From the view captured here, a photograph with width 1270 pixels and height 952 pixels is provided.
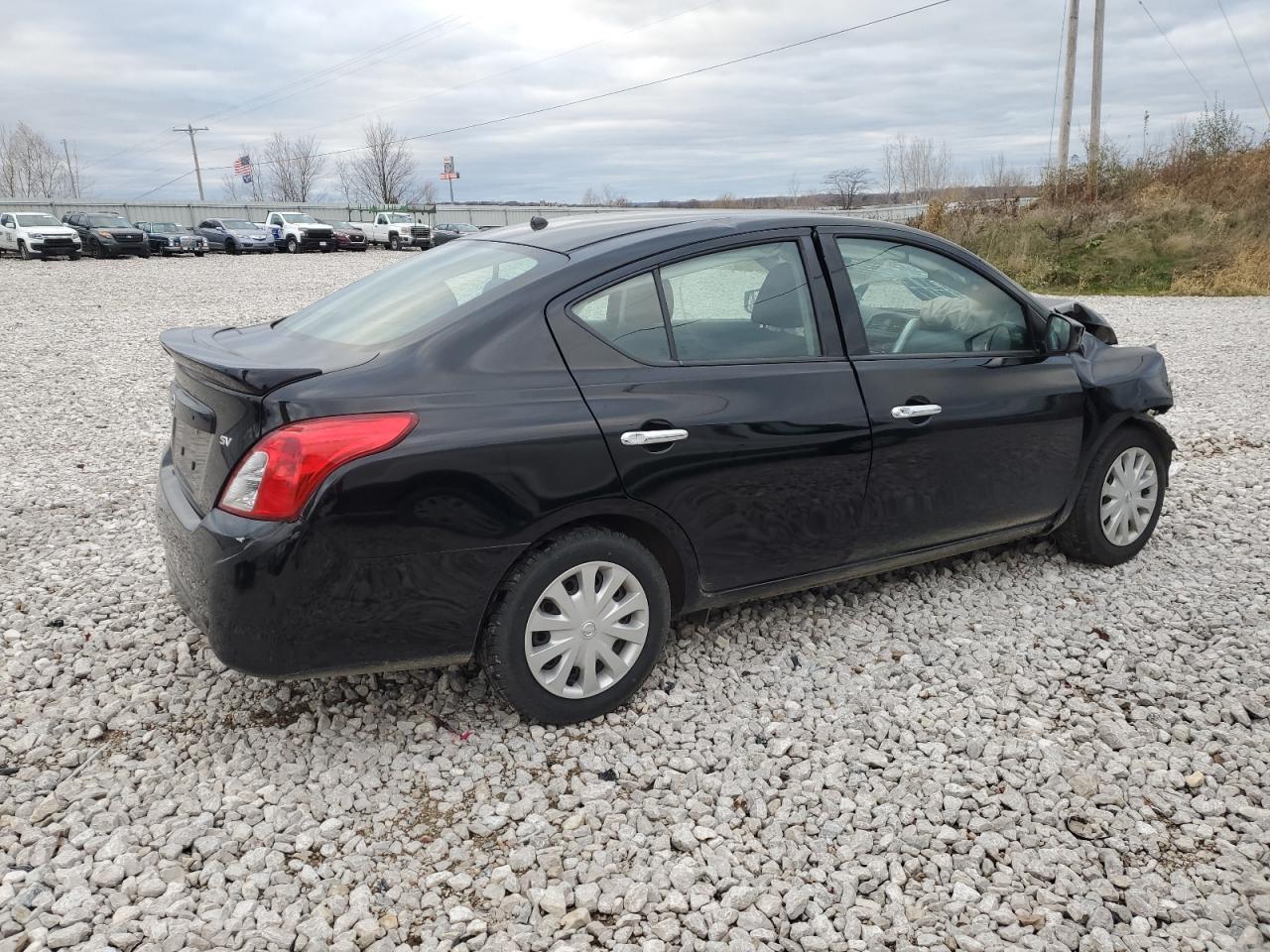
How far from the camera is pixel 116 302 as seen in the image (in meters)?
17.3

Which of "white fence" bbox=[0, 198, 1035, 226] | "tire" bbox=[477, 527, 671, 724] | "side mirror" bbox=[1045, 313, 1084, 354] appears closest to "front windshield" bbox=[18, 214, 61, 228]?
"white fence" bbox=[0, 198, 1035, 226]

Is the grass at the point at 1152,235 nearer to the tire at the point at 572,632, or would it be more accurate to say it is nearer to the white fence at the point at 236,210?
the tire at the point at 572,632

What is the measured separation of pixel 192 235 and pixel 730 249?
37.1 meters

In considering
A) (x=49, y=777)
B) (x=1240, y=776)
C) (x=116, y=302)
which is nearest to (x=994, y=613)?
(x=1240, y=776)

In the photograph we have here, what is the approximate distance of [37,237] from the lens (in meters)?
29.9

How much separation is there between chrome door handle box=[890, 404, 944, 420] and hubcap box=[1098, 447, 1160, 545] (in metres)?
1.27

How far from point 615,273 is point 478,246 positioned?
0.83m

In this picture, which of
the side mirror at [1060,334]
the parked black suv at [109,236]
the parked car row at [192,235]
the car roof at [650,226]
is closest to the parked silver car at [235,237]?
the parked car row at [192,235]

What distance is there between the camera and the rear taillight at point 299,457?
2.62 metres

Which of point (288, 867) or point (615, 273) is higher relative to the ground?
point (615, 273)

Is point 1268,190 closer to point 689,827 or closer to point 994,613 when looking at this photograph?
point 994,613

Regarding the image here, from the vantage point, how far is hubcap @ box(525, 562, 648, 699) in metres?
3.02

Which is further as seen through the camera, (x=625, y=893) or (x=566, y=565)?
(x=566, y=565)

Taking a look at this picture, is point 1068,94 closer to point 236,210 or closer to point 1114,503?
point 1114,503
